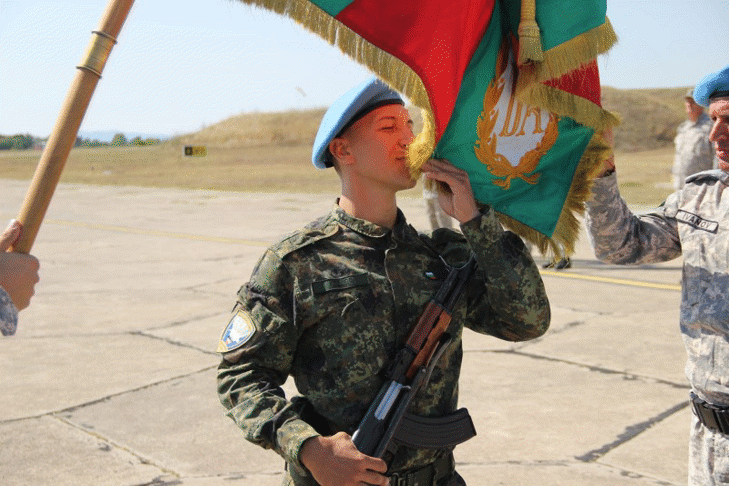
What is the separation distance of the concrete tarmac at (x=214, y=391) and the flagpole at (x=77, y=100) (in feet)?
8.83

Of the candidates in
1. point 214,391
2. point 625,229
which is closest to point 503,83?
point 625,229

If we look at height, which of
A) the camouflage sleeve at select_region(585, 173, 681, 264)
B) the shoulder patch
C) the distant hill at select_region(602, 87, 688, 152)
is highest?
the distant hill at select_region(602, 87, 688, 152)

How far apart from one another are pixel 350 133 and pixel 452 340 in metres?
0.64

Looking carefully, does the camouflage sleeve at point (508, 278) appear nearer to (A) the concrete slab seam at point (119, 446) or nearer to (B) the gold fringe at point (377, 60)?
(B) the gold fringe at point (377, 60)

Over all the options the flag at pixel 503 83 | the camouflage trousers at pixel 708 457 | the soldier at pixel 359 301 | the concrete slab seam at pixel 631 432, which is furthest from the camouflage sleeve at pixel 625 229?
the concrete slab seam at pixel 631 432

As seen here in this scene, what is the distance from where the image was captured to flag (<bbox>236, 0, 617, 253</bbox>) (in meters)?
2.26

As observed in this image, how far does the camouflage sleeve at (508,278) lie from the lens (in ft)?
7.47

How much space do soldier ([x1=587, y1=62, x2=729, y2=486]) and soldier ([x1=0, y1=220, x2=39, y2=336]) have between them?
167cm

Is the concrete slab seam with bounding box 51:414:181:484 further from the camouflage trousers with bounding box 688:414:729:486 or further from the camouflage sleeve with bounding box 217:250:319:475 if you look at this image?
the camouflage trousers with bounding box 688:414:729:486

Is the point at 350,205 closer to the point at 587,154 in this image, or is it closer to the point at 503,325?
the point at 503,325

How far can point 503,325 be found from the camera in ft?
7.96

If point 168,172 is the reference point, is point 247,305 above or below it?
above

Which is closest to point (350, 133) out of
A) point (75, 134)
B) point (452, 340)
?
point (452, 340)

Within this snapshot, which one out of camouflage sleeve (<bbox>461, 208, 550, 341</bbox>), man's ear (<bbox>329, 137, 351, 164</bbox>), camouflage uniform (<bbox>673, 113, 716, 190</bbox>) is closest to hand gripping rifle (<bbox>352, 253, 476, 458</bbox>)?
camouflage sleeve (<bbox>461, 208, 550, 341</bbox>)
